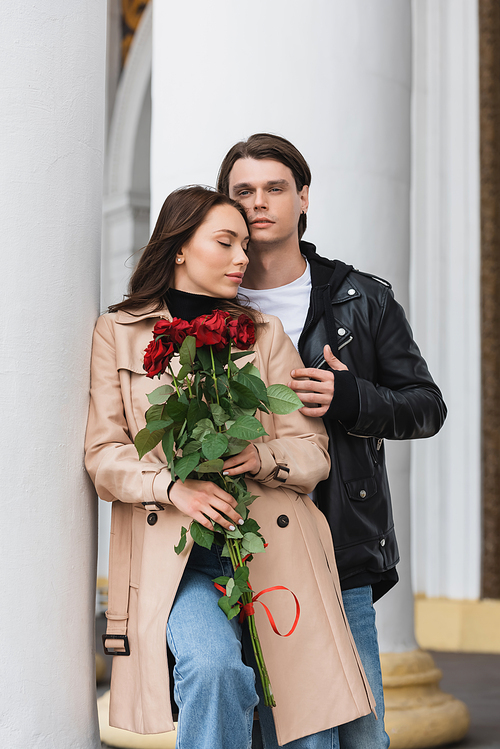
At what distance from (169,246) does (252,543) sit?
0.87 meters

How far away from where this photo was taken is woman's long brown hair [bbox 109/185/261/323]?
237cm

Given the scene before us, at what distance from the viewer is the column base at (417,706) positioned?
13.3 feet

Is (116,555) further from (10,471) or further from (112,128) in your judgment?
(112,128)

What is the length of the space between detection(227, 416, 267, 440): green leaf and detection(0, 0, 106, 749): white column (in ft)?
1.48

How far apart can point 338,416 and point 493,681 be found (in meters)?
3.97

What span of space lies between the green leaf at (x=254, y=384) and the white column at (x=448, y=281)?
517 centimetres

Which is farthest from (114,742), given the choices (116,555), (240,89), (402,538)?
(240,89)

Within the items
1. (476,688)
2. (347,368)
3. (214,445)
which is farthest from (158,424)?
(476,688)

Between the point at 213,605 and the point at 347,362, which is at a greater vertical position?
the point at 347,362

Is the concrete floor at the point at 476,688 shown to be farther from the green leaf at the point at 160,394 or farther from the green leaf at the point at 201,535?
the green leaf at the point at 160,394

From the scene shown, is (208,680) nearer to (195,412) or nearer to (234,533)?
(234,533)

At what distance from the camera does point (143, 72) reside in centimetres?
906

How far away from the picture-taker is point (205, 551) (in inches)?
83.6

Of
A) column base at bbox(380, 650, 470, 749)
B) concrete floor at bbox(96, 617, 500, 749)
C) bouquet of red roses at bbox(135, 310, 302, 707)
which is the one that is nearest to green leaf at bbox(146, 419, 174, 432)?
bouquet of red roses at bbox(135, 310, 302, 707)
